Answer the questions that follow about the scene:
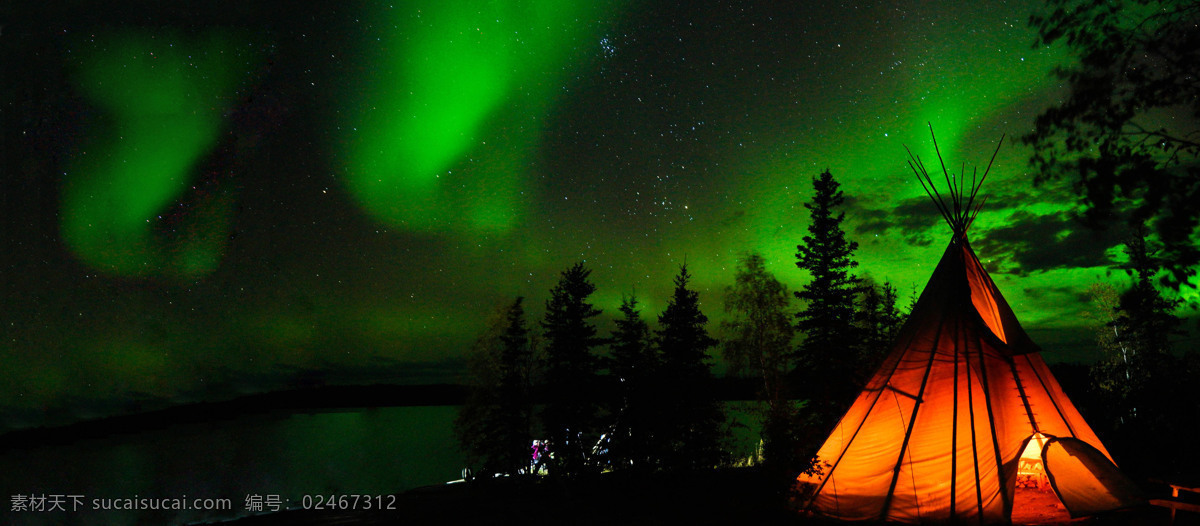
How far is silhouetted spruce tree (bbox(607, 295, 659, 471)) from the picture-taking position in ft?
63.9

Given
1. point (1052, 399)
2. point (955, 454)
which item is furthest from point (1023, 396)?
point (955, 454)

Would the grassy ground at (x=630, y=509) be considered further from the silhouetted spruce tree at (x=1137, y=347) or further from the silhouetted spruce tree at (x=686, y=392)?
the silhouetted spruce tree at (x=1137, y=347)

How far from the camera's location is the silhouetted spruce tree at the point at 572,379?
76.0ft

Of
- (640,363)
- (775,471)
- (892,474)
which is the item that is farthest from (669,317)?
(892,474)

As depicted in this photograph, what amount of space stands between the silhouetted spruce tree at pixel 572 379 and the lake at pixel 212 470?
660cm

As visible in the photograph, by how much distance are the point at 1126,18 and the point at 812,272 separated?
2107 cm

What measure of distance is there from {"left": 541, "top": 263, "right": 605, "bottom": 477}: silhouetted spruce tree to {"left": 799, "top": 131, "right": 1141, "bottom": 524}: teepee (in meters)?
14.0

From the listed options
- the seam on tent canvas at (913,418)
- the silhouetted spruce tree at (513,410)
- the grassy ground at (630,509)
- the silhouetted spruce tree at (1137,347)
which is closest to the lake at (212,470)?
the grassy ground at (630,509)

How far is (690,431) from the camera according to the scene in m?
20.3

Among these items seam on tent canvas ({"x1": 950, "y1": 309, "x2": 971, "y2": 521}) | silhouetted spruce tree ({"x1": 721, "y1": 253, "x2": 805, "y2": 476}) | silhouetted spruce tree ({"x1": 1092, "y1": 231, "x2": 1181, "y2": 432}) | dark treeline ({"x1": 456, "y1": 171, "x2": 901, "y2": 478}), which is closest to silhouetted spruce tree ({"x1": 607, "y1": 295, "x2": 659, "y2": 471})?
dark treeline ({"x1": 456, "y1": 171, "x2": 901, "y2": 478})

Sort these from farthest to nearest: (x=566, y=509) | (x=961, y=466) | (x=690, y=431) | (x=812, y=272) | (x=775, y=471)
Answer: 1. (x=812, y=272)
2. (x=690, y=431)
3. (x=566, y=509)
4. (x=775, y=471)
5. (x=961, y=466)

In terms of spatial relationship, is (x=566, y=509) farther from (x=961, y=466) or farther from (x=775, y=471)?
(x=961, y=466)

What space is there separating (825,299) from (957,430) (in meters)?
16.0

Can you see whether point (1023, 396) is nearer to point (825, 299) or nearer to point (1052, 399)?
point (1052, 399)
